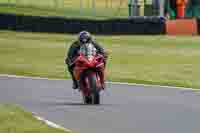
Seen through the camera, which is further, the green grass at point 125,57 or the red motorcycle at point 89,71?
the green grass at point 125,57

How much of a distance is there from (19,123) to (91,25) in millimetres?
29125

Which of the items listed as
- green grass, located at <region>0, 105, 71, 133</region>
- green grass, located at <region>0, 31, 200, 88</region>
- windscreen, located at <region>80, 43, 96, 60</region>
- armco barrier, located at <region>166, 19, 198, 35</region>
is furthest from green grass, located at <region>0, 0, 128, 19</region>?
green grass, located at <region>0, 105, 71, 133</region>

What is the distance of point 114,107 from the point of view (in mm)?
16469

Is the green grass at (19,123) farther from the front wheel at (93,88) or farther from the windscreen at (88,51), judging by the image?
the windscreen at (88,51)

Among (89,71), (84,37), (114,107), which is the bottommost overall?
(114,107)

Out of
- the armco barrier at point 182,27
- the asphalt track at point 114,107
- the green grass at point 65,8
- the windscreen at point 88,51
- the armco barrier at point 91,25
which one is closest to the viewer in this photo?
the asphalt track at point 114,107

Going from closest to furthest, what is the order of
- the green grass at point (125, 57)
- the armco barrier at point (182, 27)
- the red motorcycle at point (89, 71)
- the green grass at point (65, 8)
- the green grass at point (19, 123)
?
the green grass at point (19, 123) → the red motorcycle at point (89, 71) → the green grass at point (125, 57) → the armco barrier at point (182, 27) → the green grass at point (65, 8)

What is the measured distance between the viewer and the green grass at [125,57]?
26.0m

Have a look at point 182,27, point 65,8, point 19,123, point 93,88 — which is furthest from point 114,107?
point 65,8

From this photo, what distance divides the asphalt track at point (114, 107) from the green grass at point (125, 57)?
9.21ft

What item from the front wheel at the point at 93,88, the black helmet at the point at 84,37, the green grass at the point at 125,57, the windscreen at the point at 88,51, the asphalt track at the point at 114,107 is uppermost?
the black helmet at the point at 84,37

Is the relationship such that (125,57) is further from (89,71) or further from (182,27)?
(89,71)

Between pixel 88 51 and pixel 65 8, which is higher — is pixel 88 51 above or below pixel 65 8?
above

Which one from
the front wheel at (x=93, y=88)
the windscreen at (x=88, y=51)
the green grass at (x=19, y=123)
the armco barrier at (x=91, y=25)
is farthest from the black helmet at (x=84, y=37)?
the armco barrier at (x=91, y=25)
